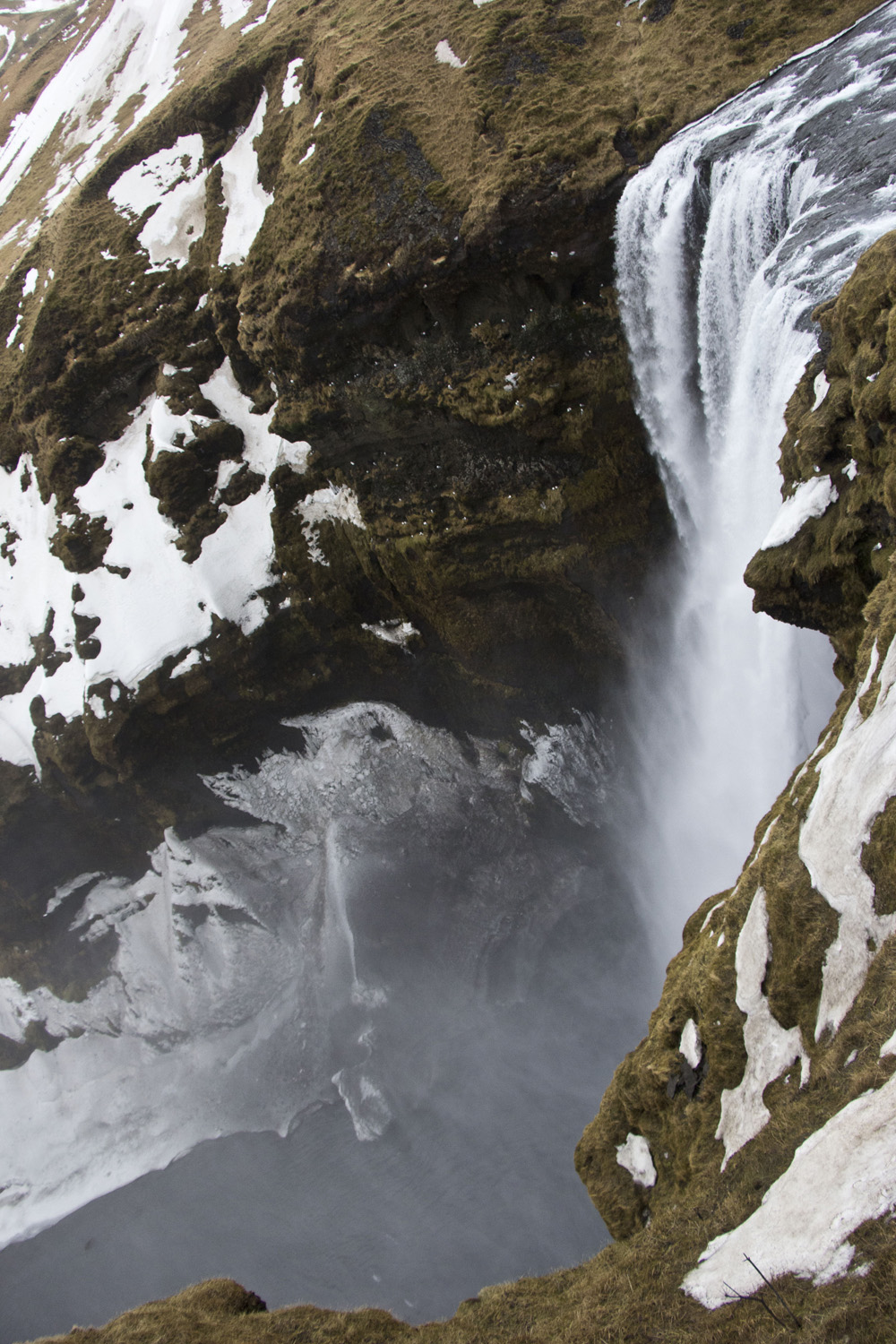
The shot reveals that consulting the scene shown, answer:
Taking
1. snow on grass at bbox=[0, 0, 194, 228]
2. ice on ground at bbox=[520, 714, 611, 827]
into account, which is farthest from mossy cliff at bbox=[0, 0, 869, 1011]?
snow on grass at bbox=[0, 0, 194, 228]

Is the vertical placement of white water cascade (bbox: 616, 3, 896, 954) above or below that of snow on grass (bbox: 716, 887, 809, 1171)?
above

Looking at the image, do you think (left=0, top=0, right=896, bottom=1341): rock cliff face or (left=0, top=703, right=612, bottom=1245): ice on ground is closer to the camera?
(left=0, top=0, right=896, bottom=1341): rock cliff face

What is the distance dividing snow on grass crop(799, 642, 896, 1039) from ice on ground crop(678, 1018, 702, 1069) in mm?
2376

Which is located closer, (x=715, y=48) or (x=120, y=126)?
(x=715, y=48)

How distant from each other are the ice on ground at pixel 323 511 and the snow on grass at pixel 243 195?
813cm

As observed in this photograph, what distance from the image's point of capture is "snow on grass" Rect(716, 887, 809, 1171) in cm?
803

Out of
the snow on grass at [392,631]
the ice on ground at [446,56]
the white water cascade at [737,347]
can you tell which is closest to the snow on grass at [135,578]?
the snow on grass at [392,631]

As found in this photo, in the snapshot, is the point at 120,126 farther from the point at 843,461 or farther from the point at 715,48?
the point at 843,461

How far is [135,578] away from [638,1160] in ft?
76.4

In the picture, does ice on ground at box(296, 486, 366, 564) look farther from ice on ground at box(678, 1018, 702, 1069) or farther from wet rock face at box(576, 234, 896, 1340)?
ice on ground at box(678, 1018, 702, 1069)

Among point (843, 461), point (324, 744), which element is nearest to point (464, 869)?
A: point (324, 744)

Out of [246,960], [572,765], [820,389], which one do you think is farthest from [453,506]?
[246,960]

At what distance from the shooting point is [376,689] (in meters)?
27.5

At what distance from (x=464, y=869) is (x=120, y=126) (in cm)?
3641
